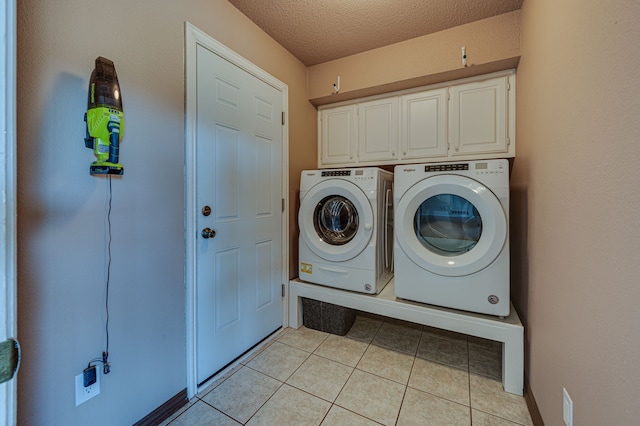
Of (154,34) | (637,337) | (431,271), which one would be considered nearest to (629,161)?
(637,337)

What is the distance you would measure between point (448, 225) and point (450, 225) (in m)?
0.01

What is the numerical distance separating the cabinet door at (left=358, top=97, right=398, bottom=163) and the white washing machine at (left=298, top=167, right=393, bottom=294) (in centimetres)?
33

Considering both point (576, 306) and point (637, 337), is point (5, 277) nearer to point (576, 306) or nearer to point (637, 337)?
point (637, 337)

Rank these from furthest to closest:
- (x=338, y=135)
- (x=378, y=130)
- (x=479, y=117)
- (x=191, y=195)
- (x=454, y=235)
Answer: (x=338, y=135)
(x=378, y=130)
(x=479, y=117)
(x=454, y=235)
(x=191, y=195)

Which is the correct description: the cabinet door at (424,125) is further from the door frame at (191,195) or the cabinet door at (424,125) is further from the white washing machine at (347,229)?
the door frame at (191,195)

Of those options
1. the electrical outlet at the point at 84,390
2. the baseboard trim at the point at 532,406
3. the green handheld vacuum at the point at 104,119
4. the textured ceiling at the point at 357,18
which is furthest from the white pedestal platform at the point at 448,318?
the textured ceiling at the point at 357,18

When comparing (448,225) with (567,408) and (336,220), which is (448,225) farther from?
(567,408)

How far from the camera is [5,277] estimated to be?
0.51m

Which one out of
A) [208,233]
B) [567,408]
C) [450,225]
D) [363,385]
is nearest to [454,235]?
[450,225]

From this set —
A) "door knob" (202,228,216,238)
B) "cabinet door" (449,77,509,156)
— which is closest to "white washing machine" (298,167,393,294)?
"cabinet door" (449,77,509,156)

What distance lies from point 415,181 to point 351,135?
0.97 meters

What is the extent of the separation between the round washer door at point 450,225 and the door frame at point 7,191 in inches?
64.4

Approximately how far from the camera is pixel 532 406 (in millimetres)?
1293

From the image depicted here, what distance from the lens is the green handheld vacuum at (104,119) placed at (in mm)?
978
